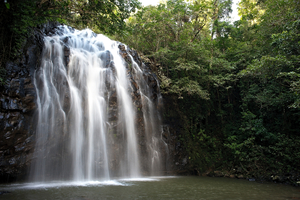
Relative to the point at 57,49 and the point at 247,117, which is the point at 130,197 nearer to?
the point at 57,49

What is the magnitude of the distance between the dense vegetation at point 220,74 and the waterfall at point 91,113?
160 centimetres

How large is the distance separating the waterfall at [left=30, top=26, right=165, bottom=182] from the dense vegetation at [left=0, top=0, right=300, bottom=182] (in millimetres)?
1605

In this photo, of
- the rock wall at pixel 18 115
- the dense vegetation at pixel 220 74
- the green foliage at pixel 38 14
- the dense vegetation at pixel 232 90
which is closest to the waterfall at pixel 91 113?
the rock wall at pixel 18 115

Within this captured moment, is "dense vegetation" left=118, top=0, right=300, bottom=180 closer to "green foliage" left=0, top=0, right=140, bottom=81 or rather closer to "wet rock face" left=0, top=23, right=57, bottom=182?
"green foliage" left=0, top=0, right=140, bottom=81

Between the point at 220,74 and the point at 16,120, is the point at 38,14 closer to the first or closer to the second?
the point at 16,120

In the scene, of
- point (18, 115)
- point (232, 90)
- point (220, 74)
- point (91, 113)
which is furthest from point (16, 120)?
point (232, 90)

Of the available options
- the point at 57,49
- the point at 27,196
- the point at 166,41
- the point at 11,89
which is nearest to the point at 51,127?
the point at 11,89

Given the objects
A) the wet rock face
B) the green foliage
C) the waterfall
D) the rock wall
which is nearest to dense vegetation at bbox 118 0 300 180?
the waterfall

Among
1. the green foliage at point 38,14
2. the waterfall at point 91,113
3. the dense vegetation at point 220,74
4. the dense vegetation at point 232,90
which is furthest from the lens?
the dense vegetation at point 232,90

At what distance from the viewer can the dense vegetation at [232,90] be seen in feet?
37.2

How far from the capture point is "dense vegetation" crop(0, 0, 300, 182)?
25.9 ft

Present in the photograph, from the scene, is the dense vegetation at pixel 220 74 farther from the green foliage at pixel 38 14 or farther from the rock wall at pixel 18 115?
the rock wall at pixel 18 115

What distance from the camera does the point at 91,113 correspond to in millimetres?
9344

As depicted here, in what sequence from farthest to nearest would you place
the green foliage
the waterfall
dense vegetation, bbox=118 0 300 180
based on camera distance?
dense vegetation, bbox=118 0 300 180 < the waterfall < the green foliage
